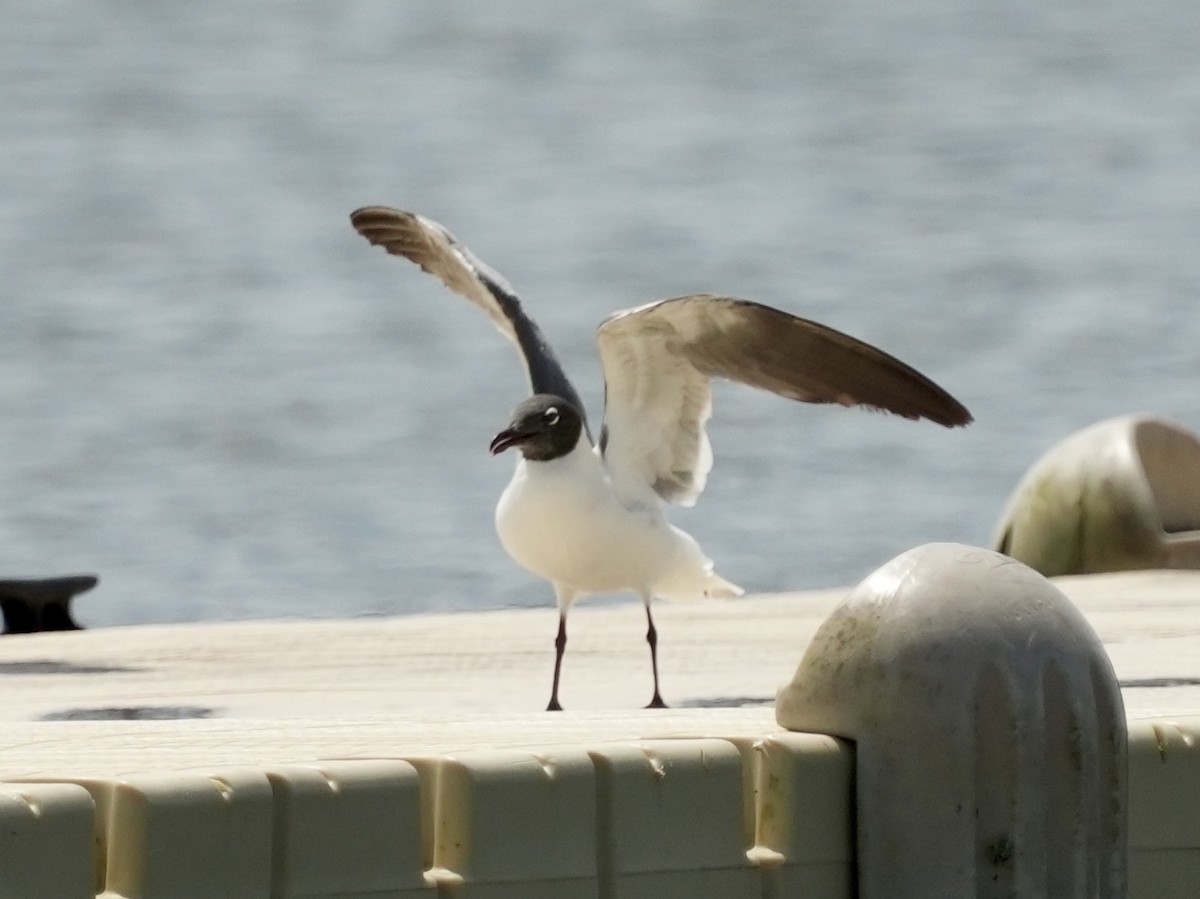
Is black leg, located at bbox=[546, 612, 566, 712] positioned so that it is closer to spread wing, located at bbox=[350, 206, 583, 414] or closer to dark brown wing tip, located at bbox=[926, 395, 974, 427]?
spread wing, located at bbox=[350, 206, 583, 414]

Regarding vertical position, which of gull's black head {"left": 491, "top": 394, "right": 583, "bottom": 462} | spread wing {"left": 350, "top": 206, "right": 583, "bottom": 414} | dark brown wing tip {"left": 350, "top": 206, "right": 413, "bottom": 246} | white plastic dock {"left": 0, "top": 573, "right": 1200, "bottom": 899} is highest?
dark brown wing tip {"left": 350, "top": 206, "right": 413, "bottom": 246}

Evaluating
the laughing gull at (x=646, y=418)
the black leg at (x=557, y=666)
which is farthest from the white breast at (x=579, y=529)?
the black leg at (x=557, y=666)

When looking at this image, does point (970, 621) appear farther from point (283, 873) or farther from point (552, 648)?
point (552, 648)

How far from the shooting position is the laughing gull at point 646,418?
9.79 m

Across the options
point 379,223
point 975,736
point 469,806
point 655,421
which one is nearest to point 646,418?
point 655,421

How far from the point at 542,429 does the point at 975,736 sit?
4436 millimetres

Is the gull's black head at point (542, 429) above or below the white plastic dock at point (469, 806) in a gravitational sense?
above

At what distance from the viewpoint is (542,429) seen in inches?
384

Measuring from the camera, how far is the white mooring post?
17.9 feet

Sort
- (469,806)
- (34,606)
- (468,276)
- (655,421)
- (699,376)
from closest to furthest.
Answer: (469,806)
(699,376)
(655,421)
(468,276)
(34,606)

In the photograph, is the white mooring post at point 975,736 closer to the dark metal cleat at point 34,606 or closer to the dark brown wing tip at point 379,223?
the dark brown wing tip at point 379,223

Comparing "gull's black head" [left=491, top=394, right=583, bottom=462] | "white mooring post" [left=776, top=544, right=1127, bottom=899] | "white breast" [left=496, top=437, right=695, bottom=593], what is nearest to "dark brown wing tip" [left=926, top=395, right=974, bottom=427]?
"white breast" [left=496, top=437, right=695, bottom=593]

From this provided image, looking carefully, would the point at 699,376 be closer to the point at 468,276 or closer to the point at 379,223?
the point at 468,276

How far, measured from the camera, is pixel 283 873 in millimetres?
4746
